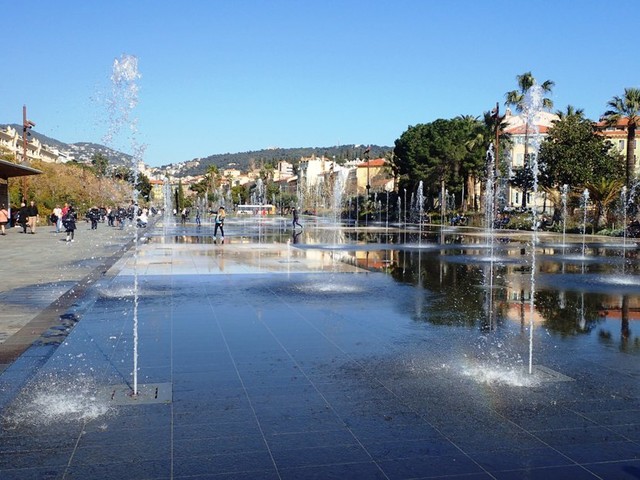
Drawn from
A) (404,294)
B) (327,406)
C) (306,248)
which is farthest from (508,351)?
(306,248)

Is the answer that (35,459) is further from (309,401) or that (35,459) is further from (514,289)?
(514,289)

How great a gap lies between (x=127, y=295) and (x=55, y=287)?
6.67 feet

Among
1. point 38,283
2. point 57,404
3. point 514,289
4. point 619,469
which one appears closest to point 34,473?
point 57,404

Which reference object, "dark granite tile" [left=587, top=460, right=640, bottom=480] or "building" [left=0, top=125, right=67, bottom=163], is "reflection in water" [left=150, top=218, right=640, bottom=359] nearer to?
"dark granite tile" [left=587, top=460, right=640, bottom=480]

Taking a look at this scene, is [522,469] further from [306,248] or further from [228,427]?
[306,248]

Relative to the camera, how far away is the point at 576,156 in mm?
44188

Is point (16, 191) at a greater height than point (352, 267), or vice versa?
point (16, 191)

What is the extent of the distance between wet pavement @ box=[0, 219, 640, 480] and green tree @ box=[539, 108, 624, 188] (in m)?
38.9

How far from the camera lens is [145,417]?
486cm

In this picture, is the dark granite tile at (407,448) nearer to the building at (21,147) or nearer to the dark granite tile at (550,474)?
the dark granite tile at (550,474)

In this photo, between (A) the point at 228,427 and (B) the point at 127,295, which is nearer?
(A) the point at 228,427

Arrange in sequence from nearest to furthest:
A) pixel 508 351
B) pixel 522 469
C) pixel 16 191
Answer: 1. pixel 522 469
2. pixel 508 351
3. pixel 16 191

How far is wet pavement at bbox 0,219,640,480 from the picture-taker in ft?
Answer: 13.3

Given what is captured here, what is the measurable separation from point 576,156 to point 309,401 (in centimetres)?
4343
